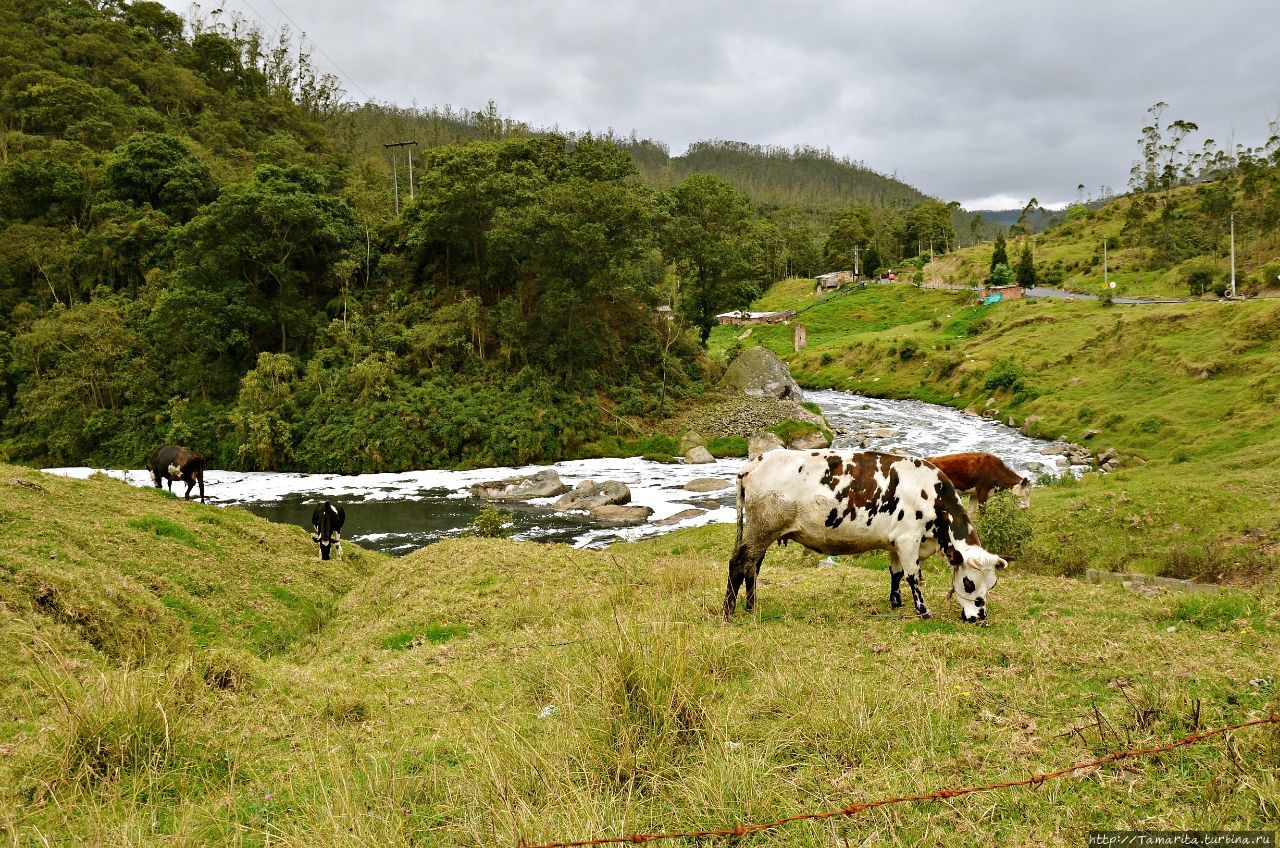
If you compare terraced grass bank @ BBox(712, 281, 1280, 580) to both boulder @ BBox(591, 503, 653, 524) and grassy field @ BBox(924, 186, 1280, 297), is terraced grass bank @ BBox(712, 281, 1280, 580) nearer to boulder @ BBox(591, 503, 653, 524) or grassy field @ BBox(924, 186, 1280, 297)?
grassy field @ BBox(924, 186, 1280, 297)

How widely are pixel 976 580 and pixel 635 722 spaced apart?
5.27 metres

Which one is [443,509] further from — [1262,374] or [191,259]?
[1262,374]

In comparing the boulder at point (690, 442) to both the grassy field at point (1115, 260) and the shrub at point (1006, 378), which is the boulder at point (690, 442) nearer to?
the shrub at point (1006, 378)

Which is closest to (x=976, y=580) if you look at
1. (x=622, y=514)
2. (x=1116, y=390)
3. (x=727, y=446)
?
(x=622, y=514)

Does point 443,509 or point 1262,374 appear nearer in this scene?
point 443,509

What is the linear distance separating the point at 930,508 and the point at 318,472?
35566mm

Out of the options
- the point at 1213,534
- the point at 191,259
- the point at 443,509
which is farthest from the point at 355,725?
the point at 191,259

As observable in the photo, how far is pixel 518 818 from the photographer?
3.53 meters

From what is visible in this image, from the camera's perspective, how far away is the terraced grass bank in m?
14.1

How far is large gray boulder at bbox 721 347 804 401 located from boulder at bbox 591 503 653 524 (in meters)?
22.8

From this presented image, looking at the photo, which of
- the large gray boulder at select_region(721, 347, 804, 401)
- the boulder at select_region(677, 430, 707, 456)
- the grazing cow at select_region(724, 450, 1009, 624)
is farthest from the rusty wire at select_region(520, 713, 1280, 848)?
the large gray boulder at select_region(721, 347, 804, 401)

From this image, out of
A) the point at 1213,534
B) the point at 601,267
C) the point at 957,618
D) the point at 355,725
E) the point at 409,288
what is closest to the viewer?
the point at 355,725

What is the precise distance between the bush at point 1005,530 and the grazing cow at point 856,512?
567cm

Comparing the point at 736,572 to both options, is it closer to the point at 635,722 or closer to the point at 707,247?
the point at 635,722
